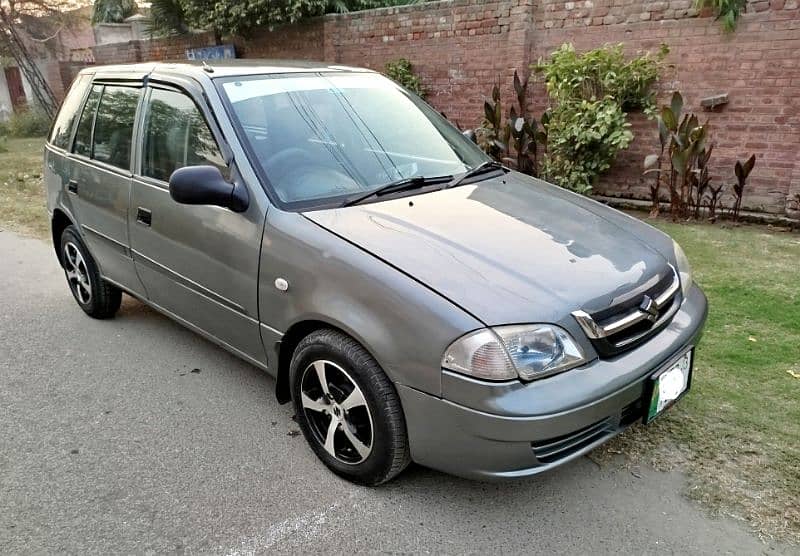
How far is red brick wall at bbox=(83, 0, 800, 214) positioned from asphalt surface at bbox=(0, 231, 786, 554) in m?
5.01

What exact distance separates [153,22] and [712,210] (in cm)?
1172

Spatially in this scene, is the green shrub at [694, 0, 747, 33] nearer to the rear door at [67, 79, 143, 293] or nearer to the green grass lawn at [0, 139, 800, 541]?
the green grass lawn at [0, 139, 800, 541]

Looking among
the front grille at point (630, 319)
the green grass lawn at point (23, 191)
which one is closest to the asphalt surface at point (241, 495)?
the front grille at point (630, 319)

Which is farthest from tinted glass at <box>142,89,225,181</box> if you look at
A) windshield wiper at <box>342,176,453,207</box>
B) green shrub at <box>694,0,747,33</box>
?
green shrub at <box>694,0,747,33</box>

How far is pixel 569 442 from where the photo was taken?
2.30 metres

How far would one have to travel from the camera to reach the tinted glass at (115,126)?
3721mm

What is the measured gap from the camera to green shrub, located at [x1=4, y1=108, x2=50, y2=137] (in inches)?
679

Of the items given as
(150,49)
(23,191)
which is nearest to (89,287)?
(23,191)

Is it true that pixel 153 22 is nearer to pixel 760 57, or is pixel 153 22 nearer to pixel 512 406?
pixel 760 57

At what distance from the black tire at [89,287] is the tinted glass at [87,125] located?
0.61 m

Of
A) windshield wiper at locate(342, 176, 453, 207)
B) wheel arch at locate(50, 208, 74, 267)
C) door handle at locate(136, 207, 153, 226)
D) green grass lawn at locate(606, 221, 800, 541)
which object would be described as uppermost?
windshield wiper at locate(342, 176, 453, 207)

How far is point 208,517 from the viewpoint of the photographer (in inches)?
99.9

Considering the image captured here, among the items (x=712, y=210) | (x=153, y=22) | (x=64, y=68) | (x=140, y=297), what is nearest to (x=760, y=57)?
(x=712, y=210)

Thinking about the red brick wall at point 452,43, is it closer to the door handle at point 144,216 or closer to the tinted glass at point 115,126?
the tinted glass at point 115,126
